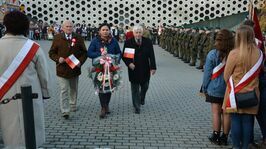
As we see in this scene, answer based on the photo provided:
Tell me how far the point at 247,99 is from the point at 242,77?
274 millimetres

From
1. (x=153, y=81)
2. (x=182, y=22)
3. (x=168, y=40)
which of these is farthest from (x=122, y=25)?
(x=153, y=81)

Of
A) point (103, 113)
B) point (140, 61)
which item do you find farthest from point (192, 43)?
point (103, 113)

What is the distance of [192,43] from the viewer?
17281mm

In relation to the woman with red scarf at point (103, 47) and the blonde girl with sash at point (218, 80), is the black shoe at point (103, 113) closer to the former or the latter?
the woman with red scarf at point (103, 47)

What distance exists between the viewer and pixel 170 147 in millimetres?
5949

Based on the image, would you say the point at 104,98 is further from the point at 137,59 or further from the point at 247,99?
the point at 247,99

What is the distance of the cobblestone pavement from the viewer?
6.11 meters

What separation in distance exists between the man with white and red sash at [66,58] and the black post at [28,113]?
3.63 m

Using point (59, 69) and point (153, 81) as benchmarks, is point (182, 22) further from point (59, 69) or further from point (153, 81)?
point (59, 69)

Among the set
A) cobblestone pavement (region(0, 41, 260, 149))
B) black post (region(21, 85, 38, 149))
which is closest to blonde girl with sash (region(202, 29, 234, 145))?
cobblestone pavement (region(0, 41, 260, 149))

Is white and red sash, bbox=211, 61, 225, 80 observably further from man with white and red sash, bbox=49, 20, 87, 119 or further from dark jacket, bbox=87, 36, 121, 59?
man with white and red sash, bbox=49, 20, 87, 119

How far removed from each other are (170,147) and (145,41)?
9.12 feet

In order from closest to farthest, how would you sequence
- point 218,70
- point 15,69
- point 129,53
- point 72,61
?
Result: point 15,69 → point 218,70 → point 72,61 → point 129,53

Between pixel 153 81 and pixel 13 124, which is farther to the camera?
pixel 153 81
